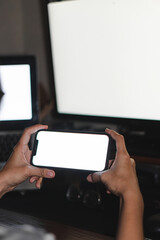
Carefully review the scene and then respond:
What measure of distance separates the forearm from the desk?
0.09 metres

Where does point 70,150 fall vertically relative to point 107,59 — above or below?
below

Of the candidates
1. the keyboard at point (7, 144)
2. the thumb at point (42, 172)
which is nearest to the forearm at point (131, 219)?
the thumb at point (42, 172)

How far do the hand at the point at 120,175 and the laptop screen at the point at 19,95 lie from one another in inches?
14.7

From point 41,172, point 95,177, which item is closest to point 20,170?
point 41,172

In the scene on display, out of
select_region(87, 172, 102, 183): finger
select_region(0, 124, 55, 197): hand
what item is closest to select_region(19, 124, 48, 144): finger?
select_region(0, 124, 55, 197): hand

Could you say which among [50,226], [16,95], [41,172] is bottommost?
[50,226]

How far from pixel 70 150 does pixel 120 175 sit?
0.34 feet

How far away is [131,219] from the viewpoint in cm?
49

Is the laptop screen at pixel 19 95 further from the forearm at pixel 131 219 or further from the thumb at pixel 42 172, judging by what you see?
the forearm at pixel 131 219

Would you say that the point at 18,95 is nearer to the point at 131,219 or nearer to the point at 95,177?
the point at 95,177

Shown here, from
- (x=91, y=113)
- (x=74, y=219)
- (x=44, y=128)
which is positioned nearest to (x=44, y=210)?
(x=74, y=219)

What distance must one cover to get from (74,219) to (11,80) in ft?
1.40

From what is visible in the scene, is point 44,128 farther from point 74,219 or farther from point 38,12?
point 38,12

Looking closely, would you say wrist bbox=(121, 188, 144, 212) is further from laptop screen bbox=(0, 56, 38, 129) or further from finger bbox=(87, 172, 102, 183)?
laptop screen bbox=(0, 56, 38, 129)
